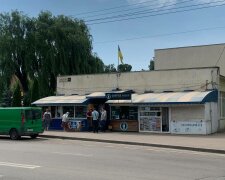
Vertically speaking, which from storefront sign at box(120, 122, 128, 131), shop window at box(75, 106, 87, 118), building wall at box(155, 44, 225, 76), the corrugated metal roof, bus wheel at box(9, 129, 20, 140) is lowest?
bus wheel at box(9, 129, 20, 140)

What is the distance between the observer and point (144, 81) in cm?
3234

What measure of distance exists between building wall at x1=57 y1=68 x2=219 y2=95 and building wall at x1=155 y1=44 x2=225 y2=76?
10.9m

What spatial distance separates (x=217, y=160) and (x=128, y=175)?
5.49m

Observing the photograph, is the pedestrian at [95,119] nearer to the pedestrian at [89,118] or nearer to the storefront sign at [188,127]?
the pedestrian at [89,118]

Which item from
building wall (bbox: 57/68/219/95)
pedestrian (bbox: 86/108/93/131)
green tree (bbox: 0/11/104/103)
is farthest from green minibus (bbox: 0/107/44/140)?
green tree (bbox: 0/11/104/103)

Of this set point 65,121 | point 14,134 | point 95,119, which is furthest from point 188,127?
point 14,134

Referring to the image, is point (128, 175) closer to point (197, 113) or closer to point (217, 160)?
point (217, 160)

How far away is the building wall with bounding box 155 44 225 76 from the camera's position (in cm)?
4184

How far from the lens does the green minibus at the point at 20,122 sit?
26438mm

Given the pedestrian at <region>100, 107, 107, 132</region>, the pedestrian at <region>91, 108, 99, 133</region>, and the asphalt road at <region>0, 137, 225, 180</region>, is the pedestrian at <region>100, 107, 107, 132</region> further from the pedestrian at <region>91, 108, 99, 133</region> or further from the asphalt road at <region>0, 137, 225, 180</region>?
the asphalt road at <region>0, 137, 225, 180</region>

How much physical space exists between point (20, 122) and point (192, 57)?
21609 millimetres

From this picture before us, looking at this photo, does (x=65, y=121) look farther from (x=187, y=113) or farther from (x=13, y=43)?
(x=13, y=43)

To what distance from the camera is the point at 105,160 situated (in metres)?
15.2

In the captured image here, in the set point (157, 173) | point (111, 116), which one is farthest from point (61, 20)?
point (157, 173)
